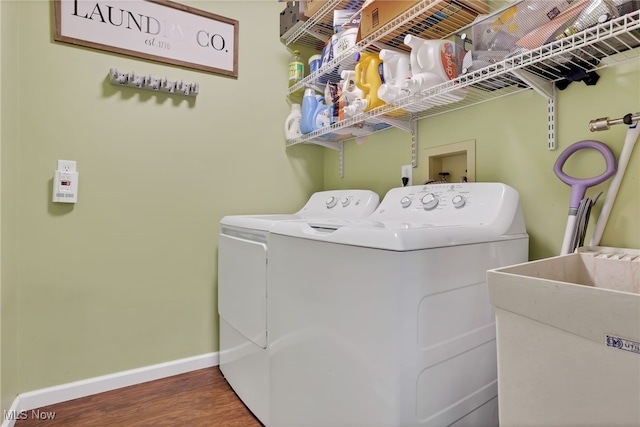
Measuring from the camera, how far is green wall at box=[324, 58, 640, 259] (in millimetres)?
1042

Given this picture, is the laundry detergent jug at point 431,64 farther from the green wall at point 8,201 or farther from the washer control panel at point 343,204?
the green wall at point 8,201

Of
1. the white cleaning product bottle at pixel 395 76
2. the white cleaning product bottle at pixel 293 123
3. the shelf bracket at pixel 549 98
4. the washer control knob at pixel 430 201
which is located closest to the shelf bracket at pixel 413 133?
the white cleaning product bottle at pixel 395 76

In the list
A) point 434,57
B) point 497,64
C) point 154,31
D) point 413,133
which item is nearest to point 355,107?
point 413,133

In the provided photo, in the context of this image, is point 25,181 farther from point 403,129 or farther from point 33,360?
point 403,129

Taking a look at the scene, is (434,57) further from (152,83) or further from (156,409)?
(156,409)

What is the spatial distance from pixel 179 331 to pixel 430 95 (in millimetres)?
1766

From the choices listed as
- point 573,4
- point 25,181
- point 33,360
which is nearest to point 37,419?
point 33,360

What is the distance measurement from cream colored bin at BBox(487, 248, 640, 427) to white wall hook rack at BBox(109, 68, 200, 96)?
5.94 feet

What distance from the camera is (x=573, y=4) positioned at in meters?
0.94

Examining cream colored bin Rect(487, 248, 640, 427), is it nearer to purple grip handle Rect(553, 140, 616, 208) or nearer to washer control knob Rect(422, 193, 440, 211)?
purple grip handle Rect(553, 140, 616, 208)

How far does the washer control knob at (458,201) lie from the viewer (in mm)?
1271

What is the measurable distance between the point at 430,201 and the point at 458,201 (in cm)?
12

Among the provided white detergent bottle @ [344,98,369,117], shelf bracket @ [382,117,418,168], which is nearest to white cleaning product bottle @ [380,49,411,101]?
white detergent bottle @ [344,98,369,117]

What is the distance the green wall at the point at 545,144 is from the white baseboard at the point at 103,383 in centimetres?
160
